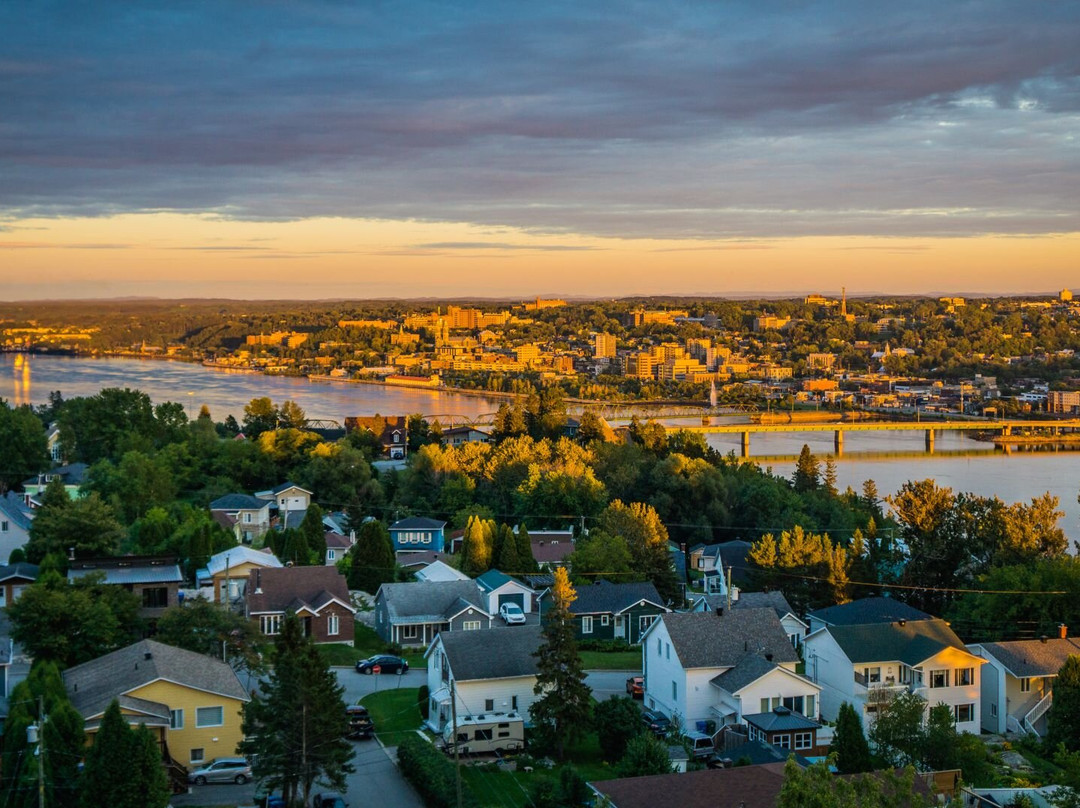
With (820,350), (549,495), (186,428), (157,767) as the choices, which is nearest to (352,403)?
(186,428)

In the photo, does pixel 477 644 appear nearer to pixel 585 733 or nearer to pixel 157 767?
pixel 585 733

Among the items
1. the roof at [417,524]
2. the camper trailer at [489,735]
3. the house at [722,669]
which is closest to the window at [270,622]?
the camper trailer at [489,735]

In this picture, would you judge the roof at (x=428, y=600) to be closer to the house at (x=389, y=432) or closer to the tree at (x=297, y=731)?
the tree at (x=297, y=731)

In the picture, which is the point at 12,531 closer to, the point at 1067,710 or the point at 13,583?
the point at 13,583

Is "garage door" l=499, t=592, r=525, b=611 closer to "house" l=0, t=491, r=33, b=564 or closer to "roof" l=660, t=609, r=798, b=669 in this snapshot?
"roof" l=660, t=609, r=798, b=669

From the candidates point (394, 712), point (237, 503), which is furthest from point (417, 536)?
point (394, 712)

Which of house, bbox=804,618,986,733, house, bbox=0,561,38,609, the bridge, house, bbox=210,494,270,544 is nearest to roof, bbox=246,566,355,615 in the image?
house, bbox=0,561,38,609
